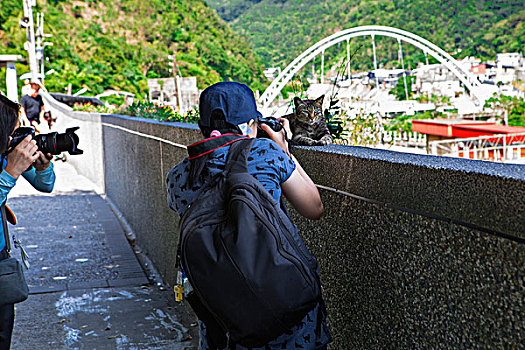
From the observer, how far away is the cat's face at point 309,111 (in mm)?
2994

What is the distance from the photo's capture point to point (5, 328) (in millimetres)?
2586

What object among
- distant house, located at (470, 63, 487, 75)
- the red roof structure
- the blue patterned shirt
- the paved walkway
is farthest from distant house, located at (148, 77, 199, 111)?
distant house, located at (470, 63, 487, 75)

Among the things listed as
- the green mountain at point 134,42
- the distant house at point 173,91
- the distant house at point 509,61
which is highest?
the green mountain at point 134,42

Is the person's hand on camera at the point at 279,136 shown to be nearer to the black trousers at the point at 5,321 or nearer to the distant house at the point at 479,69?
the black trousers at the point at 5,321

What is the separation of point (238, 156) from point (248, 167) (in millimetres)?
47

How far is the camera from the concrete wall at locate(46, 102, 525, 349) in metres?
1.56

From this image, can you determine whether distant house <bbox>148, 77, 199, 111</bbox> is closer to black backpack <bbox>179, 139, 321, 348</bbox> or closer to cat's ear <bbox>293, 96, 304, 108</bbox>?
cat's ear <bbox>293, 96, 304, 108</bbox>

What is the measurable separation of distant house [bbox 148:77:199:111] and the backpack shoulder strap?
35845mm

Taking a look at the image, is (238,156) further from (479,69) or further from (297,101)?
(479,69)

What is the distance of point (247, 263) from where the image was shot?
1.67m

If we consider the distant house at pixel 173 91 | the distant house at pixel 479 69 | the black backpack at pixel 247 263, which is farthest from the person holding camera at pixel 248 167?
the distant house at pixel 479 69

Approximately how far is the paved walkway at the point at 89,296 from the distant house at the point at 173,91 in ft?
100

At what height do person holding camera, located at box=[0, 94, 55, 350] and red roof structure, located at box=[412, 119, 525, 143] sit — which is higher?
red roof structure, located at box=[412, 119, 525, 143]

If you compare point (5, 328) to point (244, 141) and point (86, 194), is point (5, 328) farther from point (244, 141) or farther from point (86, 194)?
point (86, 194)
